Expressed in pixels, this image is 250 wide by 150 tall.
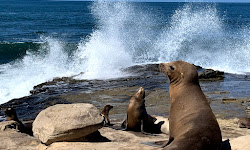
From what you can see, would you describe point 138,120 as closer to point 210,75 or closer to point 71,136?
point 71,136

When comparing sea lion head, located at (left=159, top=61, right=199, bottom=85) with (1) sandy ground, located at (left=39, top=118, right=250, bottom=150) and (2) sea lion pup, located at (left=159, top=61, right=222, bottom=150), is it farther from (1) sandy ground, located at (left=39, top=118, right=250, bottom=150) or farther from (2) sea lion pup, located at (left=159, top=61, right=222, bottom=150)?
(1) sandy ground, located at (left=39, top=118, right=250, bottom=150)

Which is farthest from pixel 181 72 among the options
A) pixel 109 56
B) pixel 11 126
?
pixel 109 56

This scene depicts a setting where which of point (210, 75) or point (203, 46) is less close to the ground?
point (203, 46)

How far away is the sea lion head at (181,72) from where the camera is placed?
5612mm

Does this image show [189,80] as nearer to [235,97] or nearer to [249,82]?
[235,97]

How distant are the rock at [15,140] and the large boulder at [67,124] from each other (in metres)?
0.31

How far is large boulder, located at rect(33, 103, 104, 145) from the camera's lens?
221 inches

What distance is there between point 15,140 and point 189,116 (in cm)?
327

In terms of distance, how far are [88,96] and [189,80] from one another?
702 cm

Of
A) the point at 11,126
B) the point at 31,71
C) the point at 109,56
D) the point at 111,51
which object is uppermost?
the point at 111,51

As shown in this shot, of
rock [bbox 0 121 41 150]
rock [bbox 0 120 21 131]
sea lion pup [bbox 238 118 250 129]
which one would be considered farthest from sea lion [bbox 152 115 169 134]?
rock [bbox 0 120 21 131]

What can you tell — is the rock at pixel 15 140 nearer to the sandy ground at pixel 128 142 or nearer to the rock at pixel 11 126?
the rock at pixel 11 126

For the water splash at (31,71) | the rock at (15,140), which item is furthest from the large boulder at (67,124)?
the water splash at (31,71)

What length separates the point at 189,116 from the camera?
502 cm
